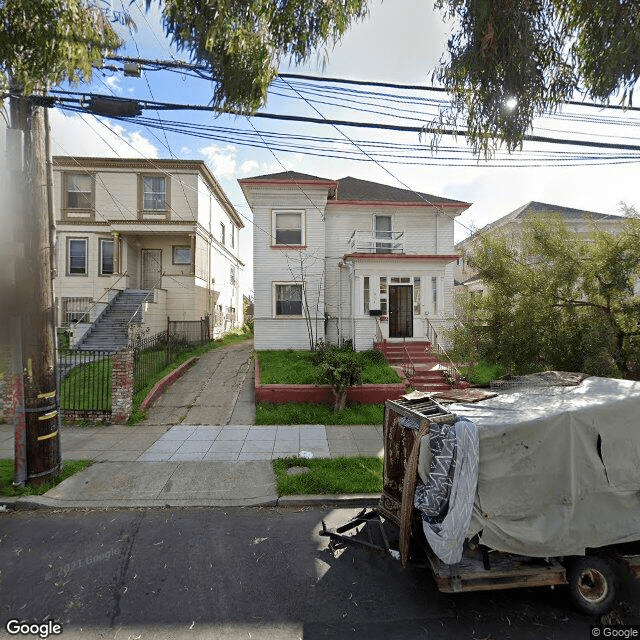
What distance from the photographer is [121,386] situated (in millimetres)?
8578

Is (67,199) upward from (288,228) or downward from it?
upward

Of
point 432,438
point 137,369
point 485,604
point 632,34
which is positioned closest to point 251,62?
point 632,34

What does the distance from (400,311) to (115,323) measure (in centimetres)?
1225

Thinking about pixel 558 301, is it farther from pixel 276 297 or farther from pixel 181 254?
pixel 181 254

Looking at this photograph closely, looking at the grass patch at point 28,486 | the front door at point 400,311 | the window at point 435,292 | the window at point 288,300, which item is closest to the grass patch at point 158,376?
the grass patch at point 28,486

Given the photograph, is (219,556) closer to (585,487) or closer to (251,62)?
(585,487)

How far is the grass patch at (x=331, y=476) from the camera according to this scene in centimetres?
540

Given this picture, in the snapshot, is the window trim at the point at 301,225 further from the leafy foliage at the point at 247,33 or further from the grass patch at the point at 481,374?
the leafy foliage at the point at 247,33

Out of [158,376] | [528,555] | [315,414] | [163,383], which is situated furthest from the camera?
[158,376]

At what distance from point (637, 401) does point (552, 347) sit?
3.45 m

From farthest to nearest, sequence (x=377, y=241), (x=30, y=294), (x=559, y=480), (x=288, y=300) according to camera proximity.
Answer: (x=377, y=241) → (x=288, y=300) → (x=30, y=294) → (x=559, y=480)

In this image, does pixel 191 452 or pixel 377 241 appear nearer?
pixel 191 452

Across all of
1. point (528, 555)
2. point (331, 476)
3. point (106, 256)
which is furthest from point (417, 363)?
point (106, 256)

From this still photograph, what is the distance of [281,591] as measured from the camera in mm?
3496
